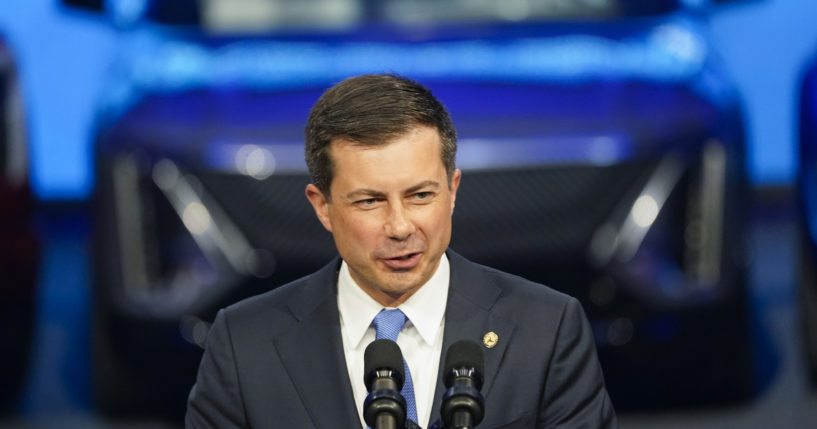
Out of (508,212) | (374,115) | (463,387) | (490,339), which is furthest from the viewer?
(508,212)

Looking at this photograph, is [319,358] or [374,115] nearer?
[374,115]

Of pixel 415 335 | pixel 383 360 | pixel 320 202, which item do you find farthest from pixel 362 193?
pixel 383 360

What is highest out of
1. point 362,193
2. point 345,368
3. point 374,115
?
point 374,115

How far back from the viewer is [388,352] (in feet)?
7.67

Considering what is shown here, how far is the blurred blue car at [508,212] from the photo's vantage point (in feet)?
16.1

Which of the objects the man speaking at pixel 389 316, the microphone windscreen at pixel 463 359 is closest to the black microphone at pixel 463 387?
the microphone windscreen at pixel 463 359

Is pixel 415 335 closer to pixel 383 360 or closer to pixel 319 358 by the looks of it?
pixel 319 358

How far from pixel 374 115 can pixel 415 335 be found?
17.1 inches

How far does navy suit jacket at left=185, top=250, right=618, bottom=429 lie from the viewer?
2707mm

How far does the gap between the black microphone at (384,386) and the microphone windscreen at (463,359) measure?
0.07 m

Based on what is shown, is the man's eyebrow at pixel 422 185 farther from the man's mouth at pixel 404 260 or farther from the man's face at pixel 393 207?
the man's mouth at pixel 404 260

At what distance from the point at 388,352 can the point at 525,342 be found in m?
0.46

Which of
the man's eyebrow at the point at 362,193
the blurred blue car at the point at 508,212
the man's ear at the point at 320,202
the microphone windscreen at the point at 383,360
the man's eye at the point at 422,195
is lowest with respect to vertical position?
the blurred blue car at the point at 508,212

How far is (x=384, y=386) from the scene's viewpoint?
2.26 m
